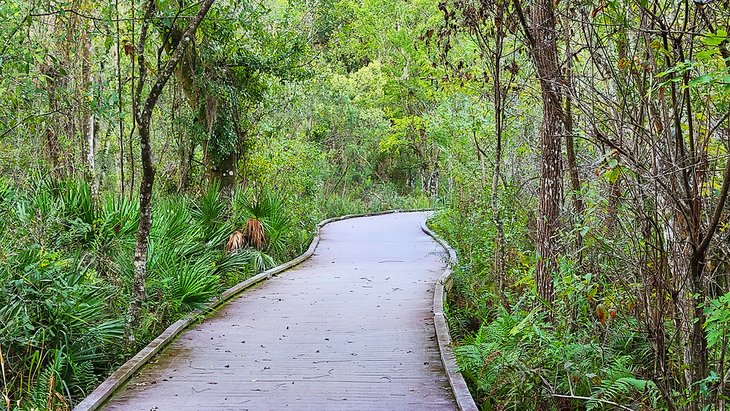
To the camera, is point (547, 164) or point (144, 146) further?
point (144, 146)

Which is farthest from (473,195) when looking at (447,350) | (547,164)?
(547,164)

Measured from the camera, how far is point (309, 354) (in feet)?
24.0

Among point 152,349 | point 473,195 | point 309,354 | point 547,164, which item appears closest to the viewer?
point 547,164

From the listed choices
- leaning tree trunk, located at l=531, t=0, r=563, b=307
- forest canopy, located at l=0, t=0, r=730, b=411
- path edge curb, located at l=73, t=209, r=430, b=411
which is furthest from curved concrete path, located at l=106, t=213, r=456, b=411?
leaning tree trunk, located at l=531, t=0, r=563, b=307

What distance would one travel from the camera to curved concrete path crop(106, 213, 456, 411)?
583cm

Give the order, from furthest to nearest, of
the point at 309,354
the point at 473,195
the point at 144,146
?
the point at 473,195 < the point at 309,354 < the point at 144,146

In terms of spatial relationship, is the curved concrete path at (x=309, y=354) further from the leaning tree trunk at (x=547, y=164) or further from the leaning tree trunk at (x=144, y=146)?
the leaning tree trunk at (x=547, y=164)

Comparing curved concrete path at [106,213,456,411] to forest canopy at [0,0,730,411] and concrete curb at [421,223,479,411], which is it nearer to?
concrete curb at [421,223,479,411]

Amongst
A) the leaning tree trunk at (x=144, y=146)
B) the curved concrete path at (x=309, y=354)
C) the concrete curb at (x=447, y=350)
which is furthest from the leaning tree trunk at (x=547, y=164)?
the leaning tree trunk at (x=144, y=146)

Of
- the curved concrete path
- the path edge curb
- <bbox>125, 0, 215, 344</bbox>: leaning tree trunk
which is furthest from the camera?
<bbox>125, 0, 215, 344</bbox>: leaning tree trunk

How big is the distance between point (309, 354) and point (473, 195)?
331 inches

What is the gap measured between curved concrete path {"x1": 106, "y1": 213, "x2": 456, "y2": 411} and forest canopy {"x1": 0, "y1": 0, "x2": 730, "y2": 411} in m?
0.59

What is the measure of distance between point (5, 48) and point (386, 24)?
31.9m

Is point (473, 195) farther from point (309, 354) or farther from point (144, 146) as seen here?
point (144, 146)
